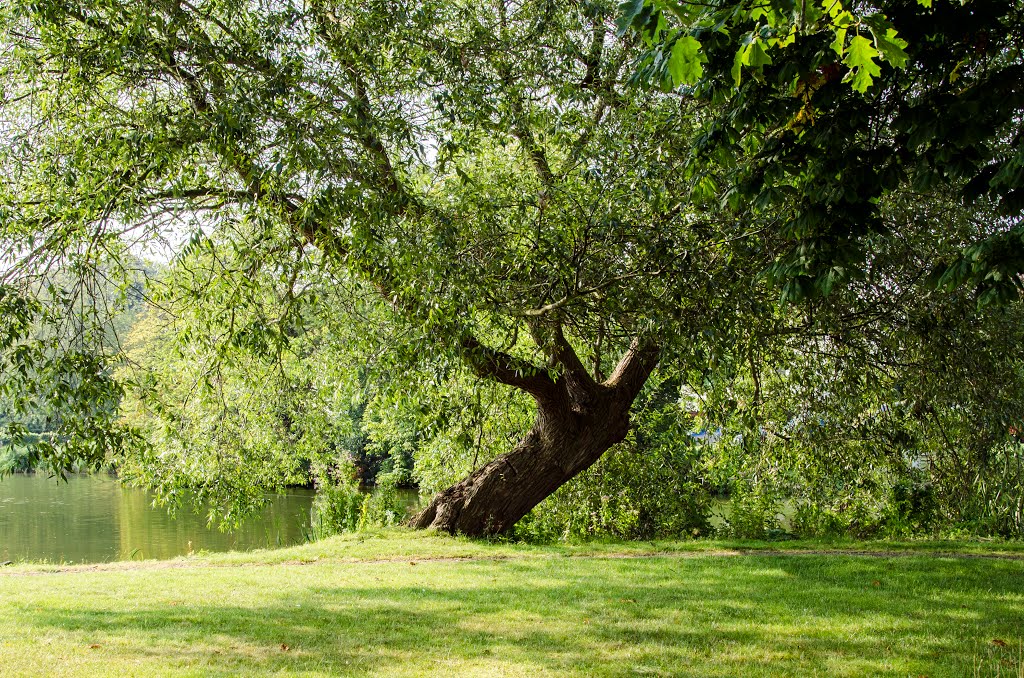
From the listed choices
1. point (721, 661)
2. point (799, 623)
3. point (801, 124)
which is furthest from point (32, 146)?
point (799, 623)

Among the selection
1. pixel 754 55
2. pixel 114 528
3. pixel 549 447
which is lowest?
pixel 114 528

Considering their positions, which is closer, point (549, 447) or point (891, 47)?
point (891, 47)

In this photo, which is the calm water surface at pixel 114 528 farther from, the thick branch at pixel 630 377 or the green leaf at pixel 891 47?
the green leaf at pixel 891 47

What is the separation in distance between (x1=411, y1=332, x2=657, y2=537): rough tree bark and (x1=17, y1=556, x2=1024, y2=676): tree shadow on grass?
2.25 m

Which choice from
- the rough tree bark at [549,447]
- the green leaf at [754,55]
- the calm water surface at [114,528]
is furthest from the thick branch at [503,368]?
the calm water surface at [114,528]

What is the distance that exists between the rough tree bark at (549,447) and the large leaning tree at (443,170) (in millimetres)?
2788

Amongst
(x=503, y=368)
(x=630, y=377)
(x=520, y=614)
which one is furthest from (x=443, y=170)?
(x=630, y=377)

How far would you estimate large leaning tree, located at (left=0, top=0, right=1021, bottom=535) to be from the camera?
17.1ft

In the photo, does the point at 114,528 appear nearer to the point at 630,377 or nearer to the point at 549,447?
the point at 549,447

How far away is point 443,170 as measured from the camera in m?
7.50

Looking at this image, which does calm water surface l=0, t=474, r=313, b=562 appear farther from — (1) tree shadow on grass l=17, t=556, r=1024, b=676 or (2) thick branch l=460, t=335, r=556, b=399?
(1) tree shadow on grass l=17, t=556, r=1024, b=676

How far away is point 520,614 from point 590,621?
681 millimetres

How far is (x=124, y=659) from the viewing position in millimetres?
5785

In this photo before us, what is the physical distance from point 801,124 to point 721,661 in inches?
147
